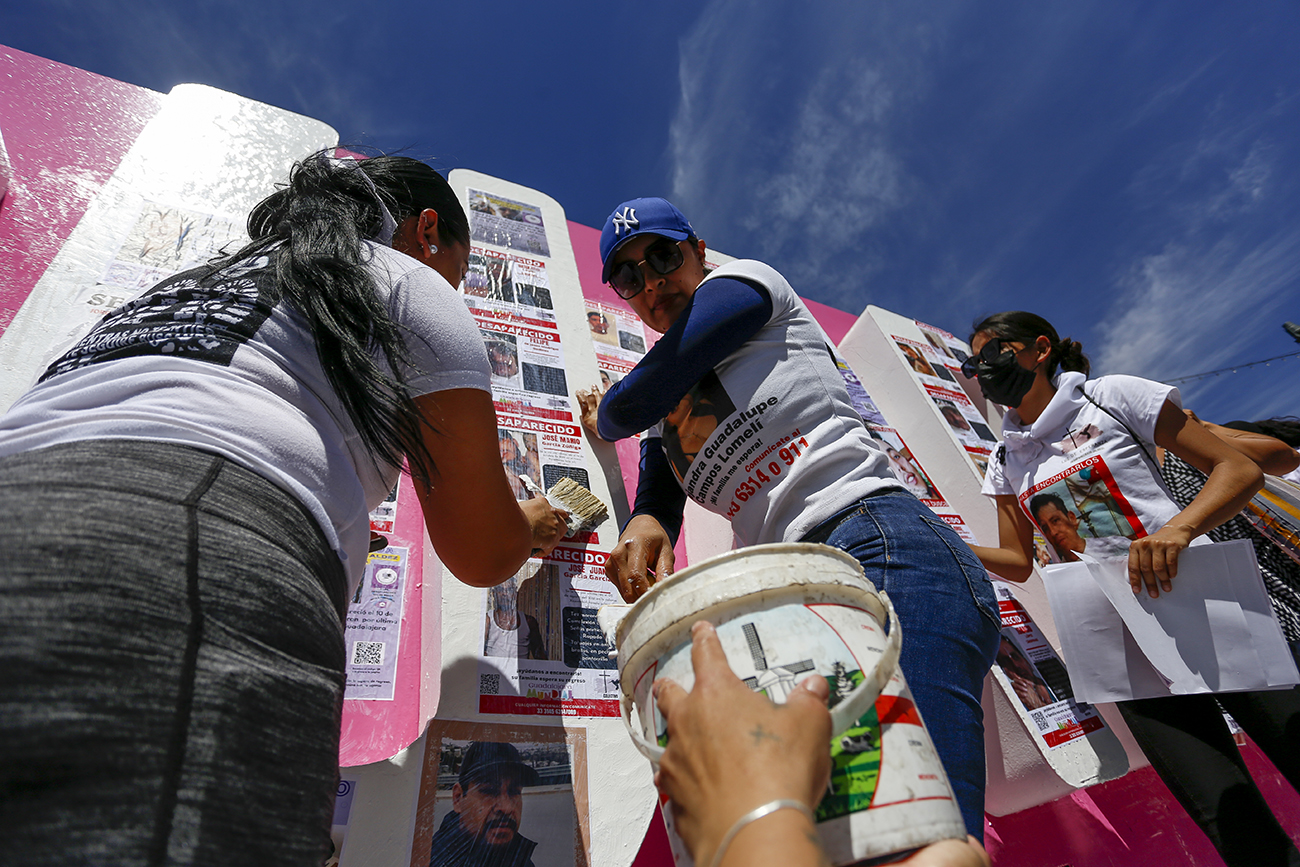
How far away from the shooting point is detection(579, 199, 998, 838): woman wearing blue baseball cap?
71cm

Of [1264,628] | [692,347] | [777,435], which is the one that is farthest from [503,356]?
[1264,628]

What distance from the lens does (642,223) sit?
126 centimetres

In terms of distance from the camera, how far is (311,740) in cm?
47

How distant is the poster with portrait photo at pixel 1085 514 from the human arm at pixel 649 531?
108 centimetres

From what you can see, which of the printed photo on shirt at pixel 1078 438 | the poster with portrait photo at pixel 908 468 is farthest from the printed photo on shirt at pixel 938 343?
the printed photo on shirt at pixel 1078 438

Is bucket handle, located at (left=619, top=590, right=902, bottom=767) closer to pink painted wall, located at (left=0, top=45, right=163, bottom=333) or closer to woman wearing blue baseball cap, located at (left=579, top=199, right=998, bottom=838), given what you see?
woman wearing blue baseball cap, located at (left=579, top=199, right=998, bottom=838)

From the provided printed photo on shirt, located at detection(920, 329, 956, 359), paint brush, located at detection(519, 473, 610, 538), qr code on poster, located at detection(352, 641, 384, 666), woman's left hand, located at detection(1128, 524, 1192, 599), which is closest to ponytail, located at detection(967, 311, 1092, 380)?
woman's left hand, located at detection(1128, 524, 1192, 599)

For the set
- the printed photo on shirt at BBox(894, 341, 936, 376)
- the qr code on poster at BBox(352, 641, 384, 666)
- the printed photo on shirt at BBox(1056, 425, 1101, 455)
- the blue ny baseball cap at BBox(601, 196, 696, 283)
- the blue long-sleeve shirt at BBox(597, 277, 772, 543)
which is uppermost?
the printed photo on shirt at BBox(894, 341, 936, 376)

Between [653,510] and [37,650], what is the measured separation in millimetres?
952

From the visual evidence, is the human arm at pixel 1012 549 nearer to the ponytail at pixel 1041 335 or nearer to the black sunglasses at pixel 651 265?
the ponytail at pixel 1041 335

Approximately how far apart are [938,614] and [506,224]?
2.09m

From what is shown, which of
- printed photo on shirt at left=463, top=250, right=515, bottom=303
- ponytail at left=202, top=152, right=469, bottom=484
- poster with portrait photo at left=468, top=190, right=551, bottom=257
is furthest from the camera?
poster with portrait photo at left=468, top=190, right=551, bottom=257

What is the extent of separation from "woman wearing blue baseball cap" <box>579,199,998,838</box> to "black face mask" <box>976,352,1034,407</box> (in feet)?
3.56

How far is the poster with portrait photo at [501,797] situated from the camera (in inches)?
40.4
